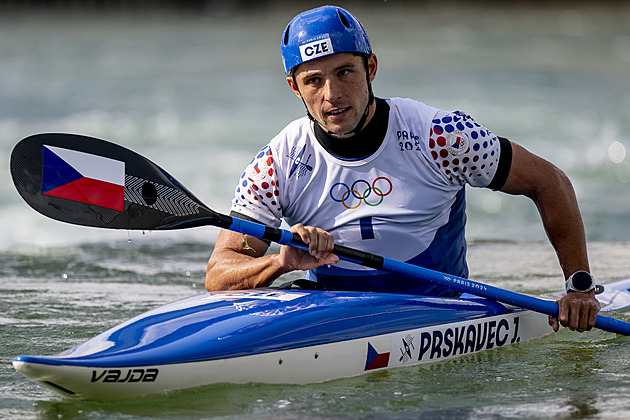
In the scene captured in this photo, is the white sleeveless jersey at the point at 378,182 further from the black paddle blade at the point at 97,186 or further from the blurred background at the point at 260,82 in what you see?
the blurred background at the point at 260,82

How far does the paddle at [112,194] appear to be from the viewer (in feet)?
11.8

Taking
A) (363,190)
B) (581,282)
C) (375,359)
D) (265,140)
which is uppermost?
(265,140)

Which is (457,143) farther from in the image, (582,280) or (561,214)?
(582,280)

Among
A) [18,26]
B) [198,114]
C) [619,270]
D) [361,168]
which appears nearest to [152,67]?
[198,114]

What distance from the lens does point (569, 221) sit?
157 inches

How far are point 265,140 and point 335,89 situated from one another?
36.8ft

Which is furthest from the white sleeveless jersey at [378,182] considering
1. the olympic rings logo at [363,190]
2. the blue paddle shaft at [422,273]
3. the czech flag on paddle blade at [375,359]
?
the czech flag on paddle blade at [375,359]

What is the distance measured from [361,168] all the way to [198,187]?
8.03 metres

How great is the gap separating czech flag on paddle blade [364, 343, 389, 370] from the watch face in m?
0.89

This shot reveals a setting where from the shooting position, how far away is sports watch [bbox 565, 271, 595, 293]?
13.0 feet

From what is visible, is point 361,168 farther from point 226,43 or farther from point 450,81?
point 226,43

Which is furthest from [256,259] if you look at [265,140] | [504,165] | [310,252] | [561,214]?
[265,140]

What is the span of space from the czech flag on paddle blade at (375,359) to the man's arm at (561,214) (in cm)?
83

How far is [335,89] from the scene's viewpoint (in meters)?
3.81
